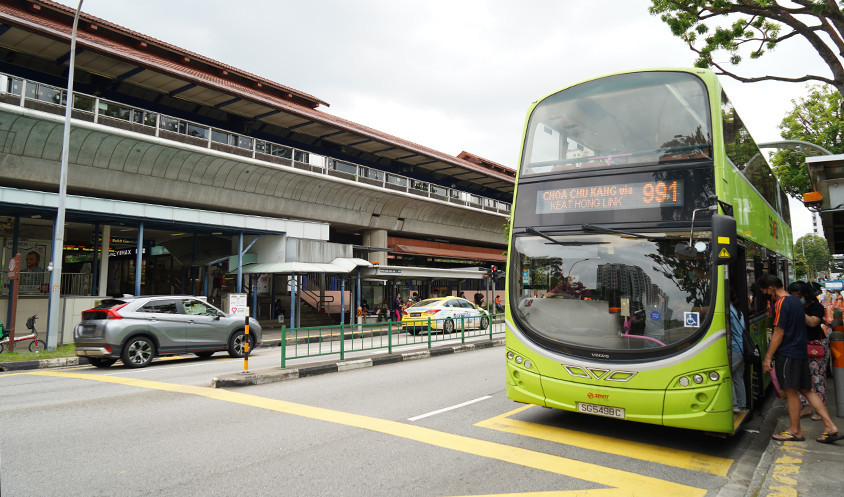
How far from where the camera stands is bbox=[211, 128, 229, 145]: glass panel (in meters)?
22.5

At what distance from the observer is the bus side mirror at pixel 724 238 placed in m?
5.22

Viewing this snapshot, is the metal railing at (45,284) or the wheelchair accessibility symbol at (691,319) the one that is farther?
the metal railing at (45,284)

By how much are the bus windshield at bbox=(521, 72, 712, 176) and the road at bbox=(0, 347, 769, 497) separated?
3328 millimetres

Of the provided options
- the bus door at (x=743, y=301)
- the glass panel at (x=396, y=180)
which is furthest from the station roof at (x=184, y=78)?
the bus door at (x=743, y=301)

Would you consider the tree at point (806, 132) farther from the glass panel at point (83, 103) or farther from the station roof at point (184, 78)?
the glass panel at point (83, 103)

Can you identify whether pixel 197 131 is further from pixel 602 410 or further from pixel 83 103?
pixel 602 410

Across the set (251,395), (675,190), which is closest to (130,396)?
(251,395)

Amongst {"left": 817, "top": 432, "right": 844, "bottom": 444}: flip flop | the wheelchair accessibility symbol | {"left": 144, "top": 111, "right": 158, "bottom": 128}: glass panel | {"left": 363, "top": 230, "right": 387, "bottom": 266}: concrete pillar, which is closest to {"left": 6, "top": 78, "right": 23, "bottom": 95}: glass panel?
{"left": 144, "top": 111, "right": 158, "bottom": 128}: glass panel

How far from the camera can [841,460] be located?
4938 millimetres

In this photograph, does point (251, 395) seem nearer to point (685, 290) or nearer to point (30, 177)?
point (685, 290)

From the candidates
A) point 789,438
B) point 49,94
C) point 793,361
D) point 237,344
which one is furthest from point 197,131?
point 789,438

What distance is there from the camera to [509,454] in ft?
17.6

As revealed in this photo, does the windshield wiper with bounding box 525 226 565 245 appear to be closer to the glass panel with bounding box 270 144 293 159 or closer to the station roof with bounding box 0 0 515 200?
the station roof with bounding box 0 0 515 200

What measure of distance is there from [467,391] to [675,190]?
16.1 ft
